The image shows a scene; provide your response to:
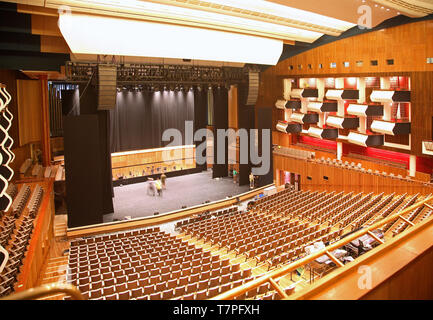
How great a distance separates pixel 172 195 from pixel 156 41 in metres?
7.25

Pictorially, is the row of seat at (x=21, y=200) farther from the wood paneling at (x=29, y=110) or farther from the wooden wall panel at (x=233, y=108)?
the wooden wall panel at (x=233, y=108)

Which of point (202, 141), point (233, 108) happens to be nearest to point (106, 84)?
point (202, 141)

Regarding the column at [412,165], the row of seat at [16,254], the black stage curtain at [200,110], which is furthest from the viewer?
the black stage curtain at [200,110]

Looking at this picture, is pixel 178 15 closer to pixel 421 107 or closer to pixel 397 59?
pixel 397 59

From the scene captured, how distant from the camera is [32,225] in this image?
9.72m

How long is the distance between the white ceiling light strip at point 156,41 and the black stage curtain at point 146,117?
19.4ft

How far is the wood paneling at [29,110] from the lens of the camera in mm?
14649

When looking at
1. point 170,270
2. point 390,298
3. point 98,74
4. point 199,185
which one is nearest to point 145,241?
point 170,270

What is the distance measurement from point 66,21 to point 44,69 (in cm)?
344

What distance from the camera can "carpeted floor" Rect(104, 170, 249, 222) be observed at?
1577 centimetres

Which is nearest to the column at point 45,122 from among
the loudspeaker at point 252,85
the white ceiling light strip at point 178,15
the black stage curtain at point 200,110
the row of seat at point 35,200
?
the row of seat at point 35,200

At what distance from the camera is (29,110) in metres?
15.5

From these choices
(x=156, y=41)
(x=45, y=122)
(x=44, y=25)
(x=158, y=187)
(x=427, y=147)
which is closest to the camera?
(x=44, y=25)

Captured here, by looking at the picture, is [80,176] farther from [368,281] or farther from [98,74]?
[368,281]
